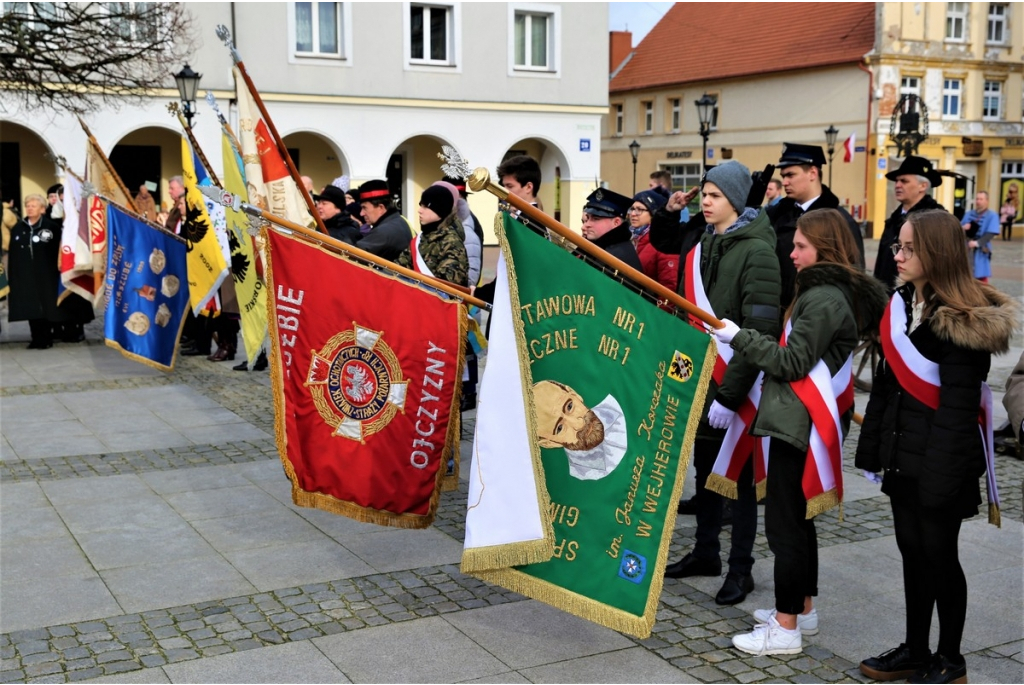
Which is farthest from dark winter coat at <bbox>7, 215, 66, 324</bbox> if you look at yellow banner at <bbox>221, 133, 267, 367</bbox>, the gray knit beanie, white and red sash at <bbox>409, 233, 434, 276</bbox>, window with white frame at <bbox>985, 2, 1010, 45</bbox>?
window with white frame at <bbox>985, 2, 1010, 45</bbox>

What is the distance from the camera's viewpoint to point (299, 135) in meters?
30.8

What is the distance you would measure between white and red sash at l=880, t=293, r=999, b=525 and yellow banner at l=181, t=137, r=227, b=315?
802 centimetres

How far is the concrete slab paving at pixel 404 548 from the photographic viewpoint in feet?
19.4

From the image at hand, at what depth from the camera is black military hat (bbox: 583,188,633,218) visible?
18.6ft

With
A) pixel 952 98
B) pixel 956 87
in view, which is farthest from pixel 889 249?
pixel 956 87

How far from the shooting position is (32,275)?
14.2 m

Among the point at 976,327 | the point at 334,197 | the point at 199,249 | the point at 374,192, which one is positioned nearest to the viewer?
the point at 976,327

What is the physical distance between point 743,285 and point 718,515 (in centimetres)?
123

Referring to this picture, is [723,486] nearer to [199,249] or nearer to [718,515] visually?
[718,515]

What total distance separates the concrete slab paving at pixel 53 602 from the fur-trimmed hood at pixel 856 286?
3.46m

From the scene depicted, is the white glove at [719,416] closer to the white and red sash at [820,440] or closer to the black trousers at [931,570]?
the white and red sash at [820,440]

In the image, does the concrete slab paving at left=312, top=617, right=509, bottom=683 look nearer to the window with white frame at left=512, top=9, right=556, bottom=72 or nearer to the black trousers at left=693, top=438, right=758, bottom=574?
the black trousers at left=693, top=438, right=758, bottom=574

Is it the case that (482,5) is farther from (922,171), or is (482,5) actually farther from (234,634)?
(234,634)

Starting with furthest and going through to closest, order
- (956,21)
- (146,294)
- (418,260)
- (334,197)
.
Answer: (956,21)
(146,294)
(334,197)
(418,260)
